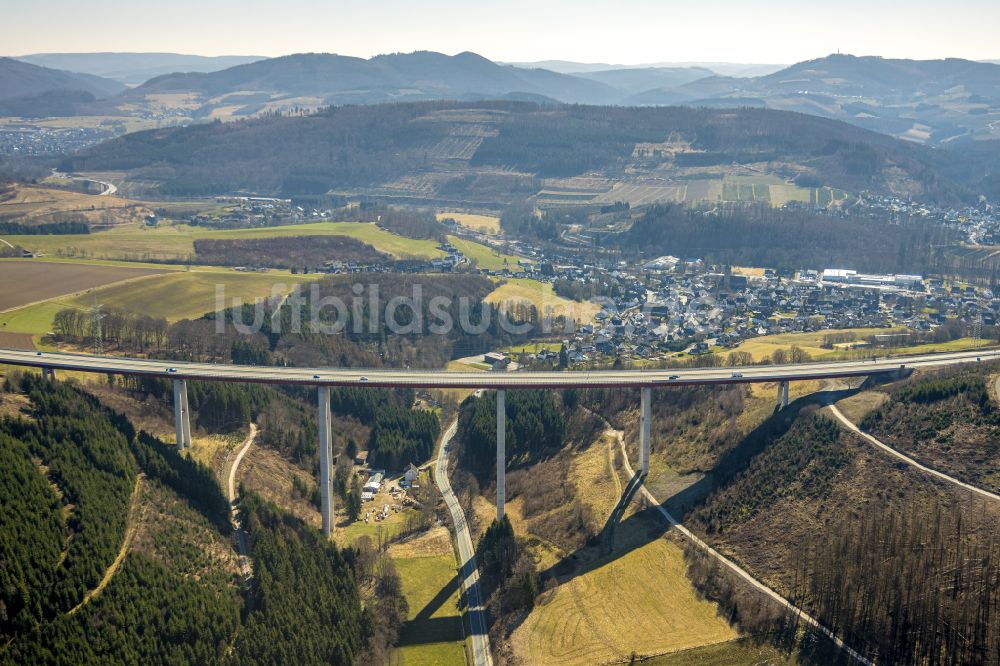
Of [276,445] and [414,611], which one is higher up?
[276,445]

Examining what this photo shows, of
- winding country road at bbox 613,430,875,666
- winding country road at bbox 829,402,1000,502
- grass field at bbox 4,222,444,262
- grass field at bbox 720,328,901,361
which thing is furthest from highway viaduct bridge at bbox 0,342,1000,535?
grass field at bbox 4,222,444,262

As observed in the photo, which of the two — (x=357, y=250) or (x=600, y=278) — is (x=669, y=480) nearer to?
(x=600, y=278)

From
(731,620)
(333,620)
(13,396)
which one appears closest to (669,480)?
(731,620)

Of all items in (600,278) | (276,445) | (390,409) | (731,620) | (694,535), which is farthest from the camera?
(600,278)

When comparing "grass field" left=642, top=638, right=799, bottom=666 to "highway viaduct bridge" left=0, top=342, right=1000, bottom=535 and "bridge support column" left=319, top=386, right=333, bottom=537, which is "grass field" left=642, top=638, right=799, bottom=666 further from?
"bridge support column" left=319, top=386, right=333, bottom=537

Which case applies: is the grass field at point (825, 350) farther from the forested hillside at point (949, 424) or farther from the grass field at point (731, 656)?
the grass field at point (731, 656)

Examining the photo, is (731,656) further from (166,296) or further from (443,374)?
(166,296)

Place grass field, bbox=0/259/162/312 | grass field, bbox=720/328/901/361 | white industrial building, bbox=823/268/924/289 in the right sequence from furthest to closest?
white industrial building, bbox=823/268/924/289 < grass field, bbox=0/259/162/312 < grass field, bbox=720/328/901/361
